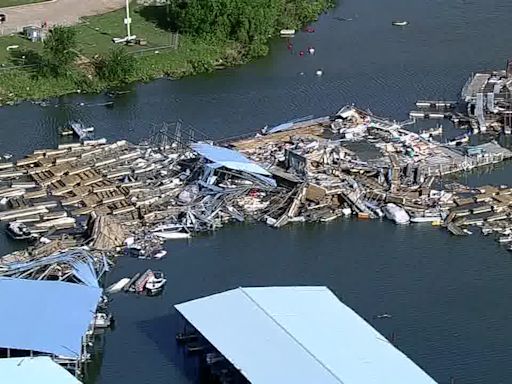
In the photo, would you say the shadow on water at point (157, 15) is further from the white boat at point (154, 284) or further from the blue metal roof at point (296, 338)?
the blue metal roof at point (296, 338)

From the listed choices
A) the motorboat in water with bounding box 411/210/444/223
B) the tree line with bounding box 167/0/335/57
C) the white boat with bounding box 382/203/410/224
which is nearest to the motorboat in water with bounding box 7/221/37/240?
the white boat with bounding box 382/203/410/224

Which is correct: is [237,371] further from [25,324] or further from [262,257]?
[262,257]

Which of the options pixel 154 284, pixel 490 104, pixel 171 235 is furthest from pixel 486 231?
pixel 154 284

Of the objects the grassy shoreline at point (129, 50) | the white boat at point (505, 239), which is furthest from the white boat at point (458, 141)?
the grassy shoreline at point (129, 50)

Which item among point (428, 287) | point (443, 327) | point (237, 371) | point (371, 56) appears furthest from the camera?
point (371, 56)

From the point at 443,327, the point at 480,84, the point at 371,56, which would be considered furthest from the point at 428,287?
the point at 371,56

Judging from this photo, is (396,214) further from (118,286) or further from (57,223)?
(57,223)

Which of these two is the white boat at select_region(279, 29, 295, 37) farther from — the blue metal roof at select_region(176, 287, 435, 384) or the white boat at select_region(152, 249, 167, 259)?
the blue metal roof at select_region(176, 287, 435, 384)
